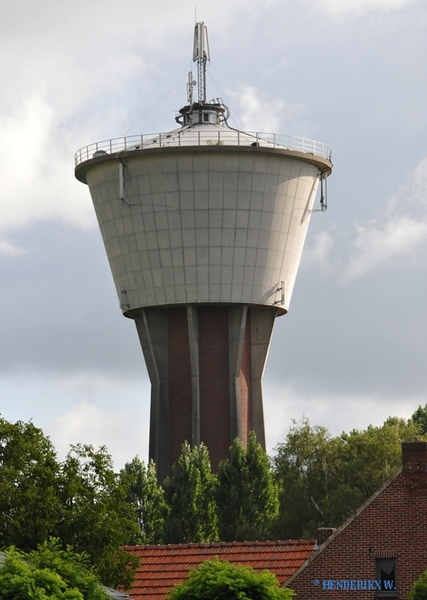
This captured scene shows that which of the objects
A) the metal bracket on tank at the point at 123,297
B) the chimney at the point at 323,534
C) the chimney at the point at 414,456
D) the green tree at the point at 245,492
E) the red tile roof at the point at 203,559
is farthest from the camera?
the metal bracket on tank at the point at 123,297

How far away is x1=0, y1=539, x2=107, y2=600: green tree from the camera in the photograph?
40000mm

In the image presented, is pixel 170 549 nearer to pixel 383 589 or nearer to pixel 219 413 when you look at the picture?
pixel 383 589

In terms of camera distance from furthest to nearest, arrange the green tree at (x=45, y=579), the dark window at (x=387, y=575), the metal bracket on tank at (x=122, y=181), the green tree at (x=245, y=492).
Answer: the metal bracket on tank at (x=122, y=181) → the green tree at (x=245, y=492) → the dark window at (x=387, y=575) → the green tree at (x=45, y=579)

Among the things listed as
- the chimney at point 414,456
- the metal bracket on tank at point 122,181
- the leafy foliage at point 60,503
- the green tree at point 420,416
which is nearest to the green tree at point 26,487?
the leafy foliage at point 60,503

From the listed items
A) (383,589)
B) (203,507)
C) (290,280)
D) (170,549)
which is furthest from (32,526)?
(290,280)

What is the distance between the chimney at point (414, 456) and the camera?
51.1 meters

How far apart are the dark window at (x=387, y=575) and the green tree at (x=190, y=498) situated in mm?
33907

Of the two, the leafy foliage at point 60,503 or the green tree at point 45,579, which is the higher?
the leafy foliage at point 60,503

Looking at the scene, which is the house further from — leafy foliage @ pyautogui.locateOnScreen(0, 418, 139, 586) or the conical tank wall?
the conical tank wall

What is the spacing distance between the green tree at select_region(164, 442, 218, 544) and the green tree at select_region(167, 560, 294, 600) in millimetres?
41841

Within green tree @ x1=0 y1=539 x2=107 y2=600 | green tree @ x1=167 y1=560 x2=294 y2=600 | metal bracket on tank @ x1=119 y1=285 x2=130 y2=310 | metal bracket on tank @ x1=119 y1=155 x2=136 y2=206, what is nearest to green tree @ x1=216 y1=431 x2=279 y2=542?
metal bracket on tank @ x1=119 y1=285 x2=130 y2=310

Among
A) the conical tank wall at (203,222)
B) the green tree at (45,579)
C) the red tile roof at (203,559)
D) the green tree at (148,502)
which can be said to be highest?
the conical tank wall at (203,222)

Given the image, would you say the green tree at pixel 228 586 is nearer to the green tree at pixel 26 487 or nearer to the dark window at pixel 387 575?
the dark window at pixel 387 575

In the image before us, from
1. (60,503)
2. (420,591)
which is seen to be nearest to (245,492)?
(60,503)
